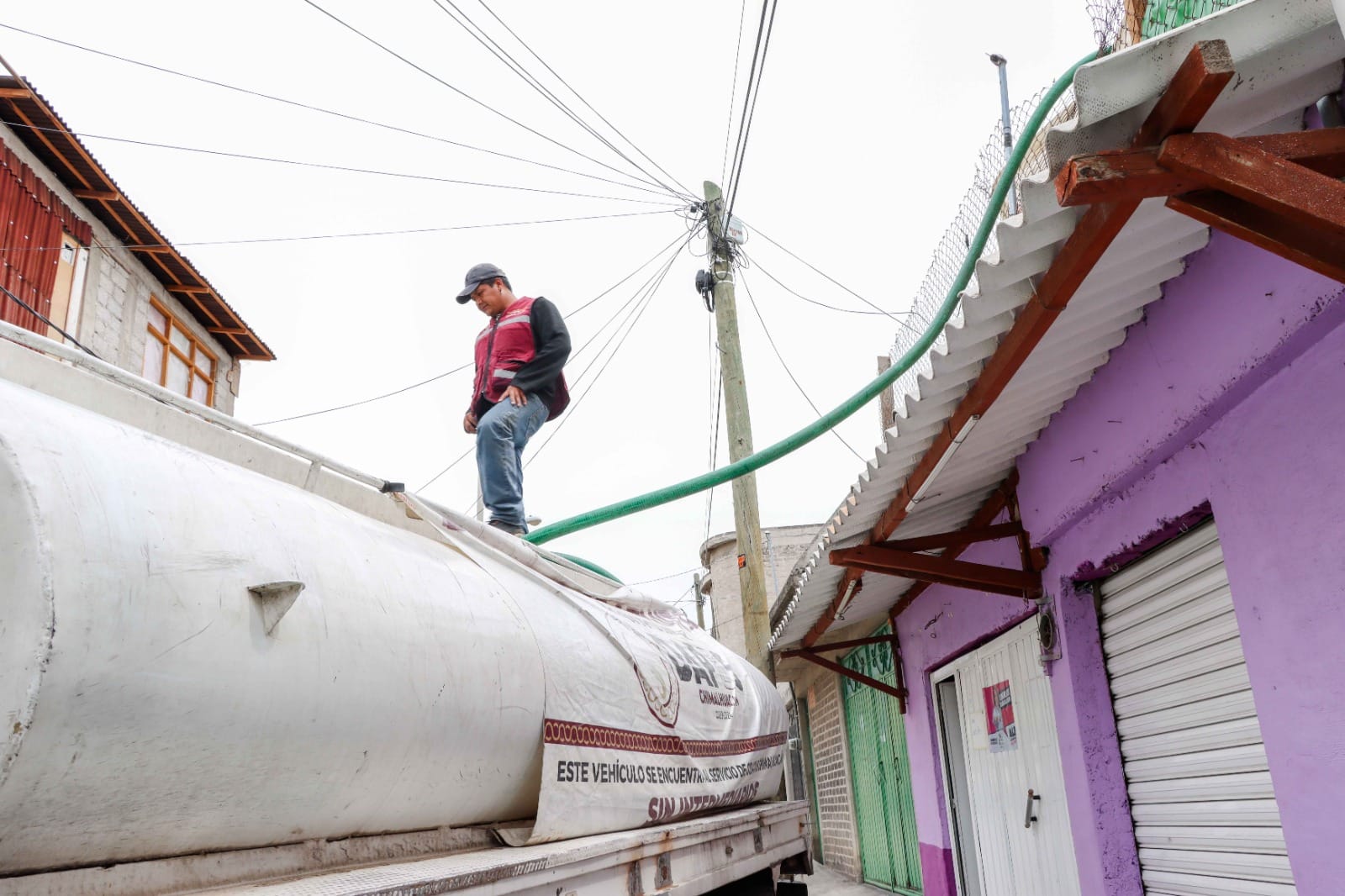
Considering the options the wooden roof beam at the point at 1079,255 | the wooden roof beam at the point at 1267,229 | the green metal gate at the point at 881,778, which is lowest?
the green metal gate at the point at 881,778

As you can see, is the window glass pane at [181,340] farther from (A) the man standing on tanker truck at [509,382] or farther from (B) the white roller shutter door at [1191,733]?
(B) the white roller shutter door at [1191,733]

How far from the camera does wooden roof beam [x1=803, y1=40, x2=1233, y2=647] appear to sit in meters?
2.51

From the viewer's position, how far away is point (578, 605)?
12.2ft

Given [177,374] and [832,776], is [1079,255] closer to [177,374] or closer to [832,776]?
[832,776]

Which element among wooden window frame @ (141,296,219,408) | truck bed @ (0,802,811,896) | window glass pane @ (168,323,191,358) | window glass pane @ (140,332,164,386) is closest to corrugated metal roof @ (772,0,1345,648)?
truck bed @ (0,802,811,896)

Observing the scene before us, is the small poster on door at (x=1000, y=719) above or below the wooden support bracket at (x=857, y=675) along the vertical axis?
below

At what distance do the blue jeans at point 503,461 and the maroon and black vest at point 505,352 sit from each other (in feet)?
0.80

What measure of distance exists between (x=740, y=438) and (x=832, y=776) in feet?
25.5

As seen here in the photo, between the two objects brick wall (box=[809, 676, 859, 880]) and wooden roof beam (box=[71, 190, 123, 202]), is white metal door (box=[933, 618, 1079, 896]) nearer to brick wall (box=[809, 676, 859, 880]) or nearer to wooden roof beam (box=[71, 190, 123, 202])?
brick wall (box=[809, 676, 859, 880])

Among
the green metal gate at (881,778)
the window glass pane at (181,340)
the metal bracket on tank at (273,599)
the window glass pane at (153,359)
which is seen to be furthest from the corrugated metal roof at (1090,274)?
the window glass pane at (181,340)

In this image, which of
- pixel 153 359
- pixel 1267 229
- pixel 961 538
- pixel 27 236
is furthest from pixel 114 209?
pixel 1267 229

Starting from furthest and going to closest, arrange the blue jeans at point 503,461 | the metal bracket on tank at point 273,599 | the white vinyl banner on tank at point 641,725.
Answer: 1. the blue jeans at point 503,461
2. the white vinyl banner on tank at point 641,725
3. the metal bracket on tank at point 273,599

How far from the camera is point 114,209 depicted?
1219cm

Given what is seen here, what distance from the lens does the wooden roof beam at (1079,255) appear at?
2508 millimetres
